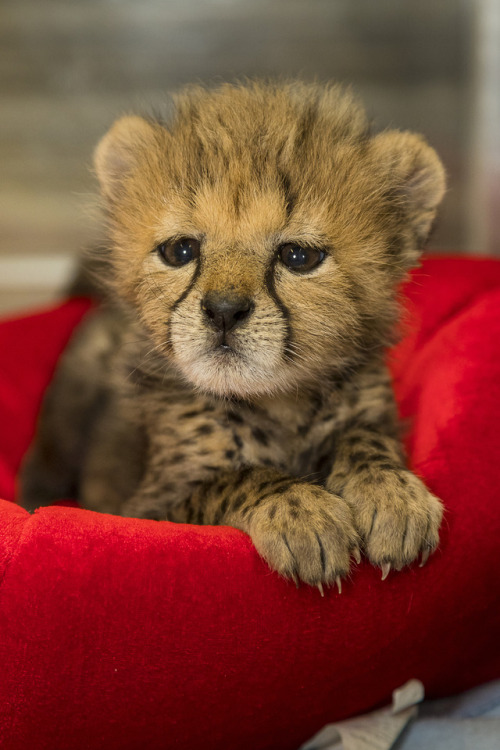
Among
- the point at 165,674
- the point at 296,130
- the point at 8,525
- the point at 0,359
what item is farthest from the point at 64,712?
the point at 0,359

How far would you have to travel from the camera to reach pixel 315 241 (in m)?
1.12

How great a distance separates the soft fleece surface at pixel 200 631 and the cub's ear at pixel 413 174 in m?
0.49

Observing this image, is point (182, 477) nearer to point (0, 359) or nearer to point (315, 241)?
point (315, 241)

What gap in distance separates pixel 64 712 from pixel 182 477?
16.3 inches

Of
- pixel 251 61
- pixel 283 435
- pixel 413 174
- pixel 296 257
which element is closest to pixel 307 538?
pixel 283 435

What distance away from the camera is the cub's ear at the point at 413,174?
4.10ft

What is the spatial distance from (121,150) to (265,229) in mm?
414

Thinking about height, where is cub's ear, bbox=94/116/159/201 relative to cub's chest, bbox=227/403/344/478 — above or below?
above

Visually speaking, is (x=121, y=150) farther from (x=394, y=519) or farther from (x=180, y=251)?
(x=394, y=519)

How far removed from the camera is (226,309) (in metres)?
1.01

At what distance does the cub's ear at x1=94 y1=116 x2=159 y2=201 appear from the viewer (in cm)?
130

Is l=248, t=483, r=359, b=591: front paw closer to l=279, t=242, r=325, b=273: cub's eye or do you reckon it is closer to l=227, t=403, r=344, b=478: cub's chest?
l=227, t=403, r=344, b=478: cub's chest

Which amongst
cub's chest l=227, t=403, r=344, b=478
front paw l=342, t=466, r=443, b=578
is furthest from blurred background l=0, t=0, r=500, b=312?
front paw l=342, t=466, r=443, b=578

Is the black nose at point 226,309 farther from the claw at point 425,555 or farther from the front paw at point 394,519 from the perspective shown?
the claw at point 425,555
